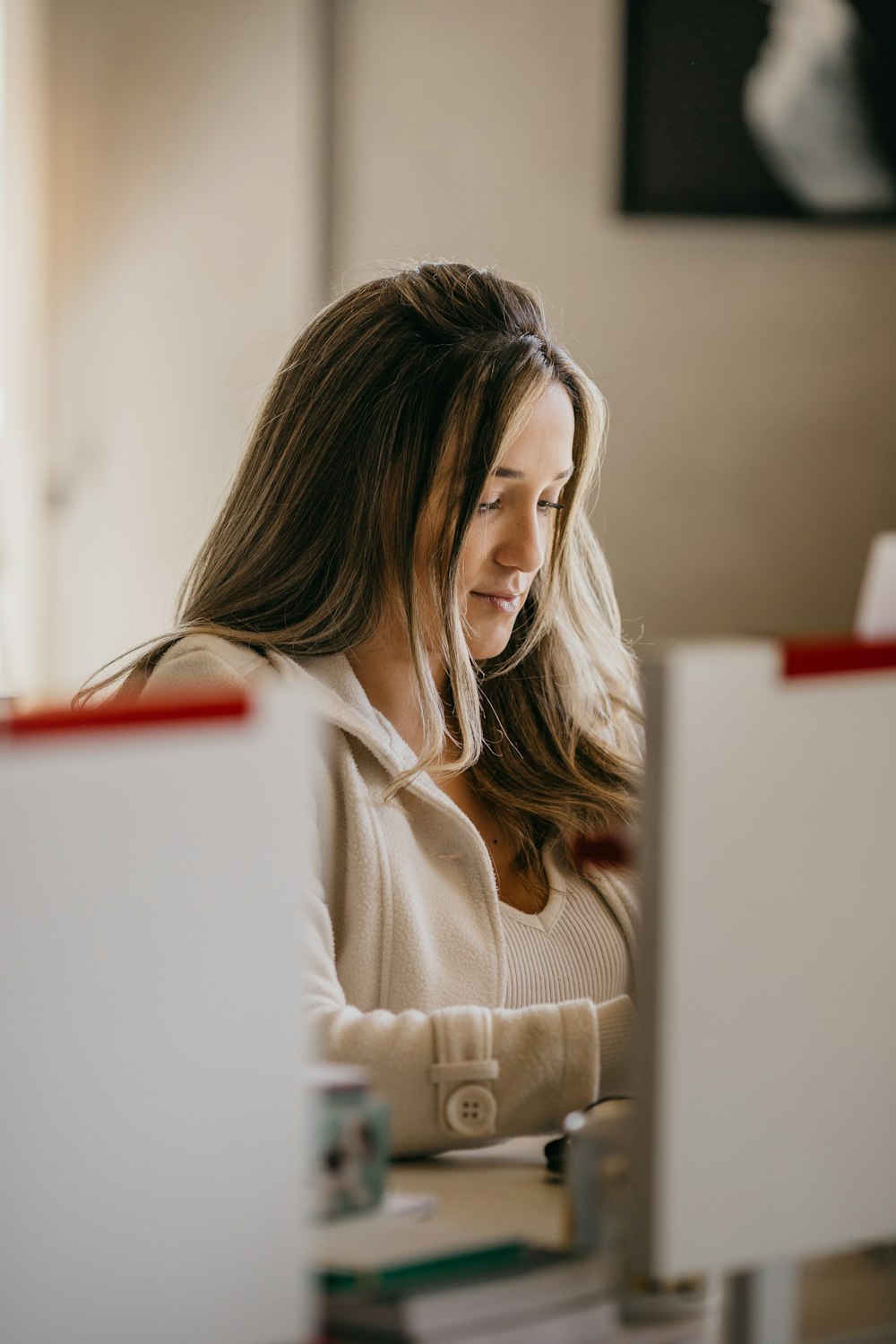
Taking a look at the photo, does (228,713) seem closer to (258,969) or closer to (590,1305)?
(258,969)

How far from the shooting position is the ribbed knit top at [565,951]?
141 centimetres

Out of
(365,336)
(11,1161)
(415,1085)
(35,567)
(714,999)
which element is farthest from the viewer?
(35,567)

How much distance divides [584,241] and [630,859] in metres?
2.56

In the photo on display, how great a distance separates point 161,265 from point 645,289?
39.2 inches

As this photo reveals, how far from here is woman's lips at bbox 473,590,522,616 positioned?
59.7 inches

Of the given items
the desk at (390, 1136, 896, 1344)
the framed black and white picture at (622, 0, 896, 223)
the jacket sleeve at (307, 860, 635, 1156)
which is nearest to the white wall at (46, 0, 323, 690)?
the framed black and white picture at (622, 0, 896, 223)

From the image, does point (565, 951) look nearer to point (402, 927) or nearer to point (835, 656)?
point (402, 927)

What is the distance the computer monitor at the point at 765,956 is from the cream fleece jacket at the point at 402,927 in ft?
1.06

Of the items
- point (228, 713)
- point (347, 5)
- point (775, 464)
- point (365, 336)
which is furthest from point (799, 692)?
point (347, 5)

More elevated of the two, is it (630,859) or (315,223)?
(315,223)

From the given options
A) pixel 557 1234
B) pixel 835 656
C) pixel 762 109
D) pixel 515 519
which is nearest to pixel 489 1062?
pixel 557 1234

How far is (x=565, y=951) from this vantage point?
144cm

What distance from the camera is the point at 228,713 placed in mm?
651

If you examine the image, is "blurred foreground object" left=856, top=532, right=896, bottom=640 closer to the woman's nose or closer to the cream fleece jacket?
the cream fleece jacket
